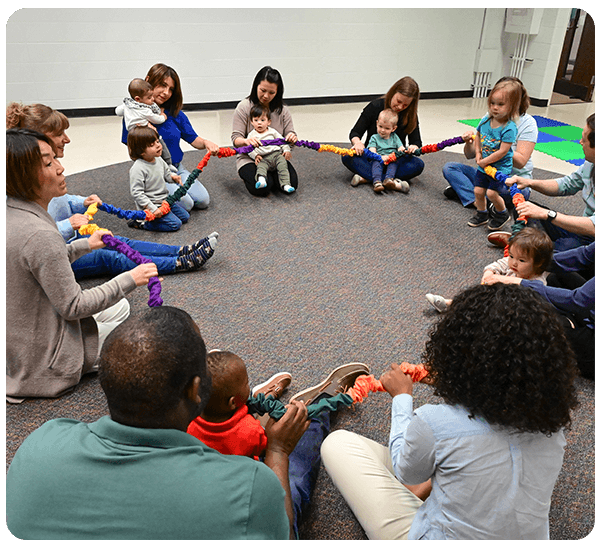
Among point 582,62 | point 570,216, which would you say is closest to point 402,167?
point 570,216

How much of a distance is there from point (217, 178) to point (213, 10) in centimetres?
→ 293

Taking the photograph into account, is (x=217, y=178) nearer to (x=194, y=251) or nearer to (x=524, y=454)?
(x=194, y=251)

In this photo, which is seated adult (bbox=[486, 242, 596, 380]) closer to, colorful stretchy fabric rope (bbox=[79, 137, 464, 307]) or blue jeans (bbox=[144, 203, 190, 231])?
colorful stretchy fabric rope (bbox=[79, 137, 464, 307])

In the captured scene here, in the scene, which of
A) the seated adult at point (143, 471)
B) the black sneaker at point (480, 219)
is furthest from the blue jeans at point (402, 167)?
the seated adult at point (143, 471)

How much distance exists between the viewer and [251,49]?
6570mm

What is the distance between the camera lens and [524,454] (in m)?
1.15

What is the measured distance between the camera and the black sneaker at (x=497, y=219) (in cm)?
358

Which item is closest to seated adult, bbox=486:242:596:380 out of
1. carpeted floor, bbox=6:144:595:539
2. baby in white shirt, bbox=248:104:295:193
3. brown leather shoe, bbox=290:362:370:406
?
carpeted floor, bbox=6:144:595:539

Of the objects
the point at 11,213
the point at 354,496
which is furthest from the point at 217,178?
the point at 354,496

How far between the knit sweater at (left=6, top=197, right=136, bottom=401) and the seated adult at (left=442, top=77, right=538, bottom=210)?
2.78 m

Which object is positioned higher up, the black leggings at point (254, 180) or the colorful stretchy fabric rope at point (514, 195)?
the colorful stretchy fabric rope at point (514, 195)

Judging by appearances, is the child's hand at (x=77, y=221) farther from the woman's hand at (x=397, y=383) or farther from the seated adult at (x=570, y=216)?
the seated adult at (x=570, y=216)

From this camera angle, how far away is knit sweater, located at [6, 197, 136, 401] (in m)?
1.88

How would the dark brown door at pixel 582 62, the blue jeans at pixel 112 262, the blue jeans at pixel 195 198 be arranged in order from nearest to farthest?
the blue jeans at pixel 112 262 < the blue jeans at pixel 195 198 < the dark brown door at pixel 582 62
